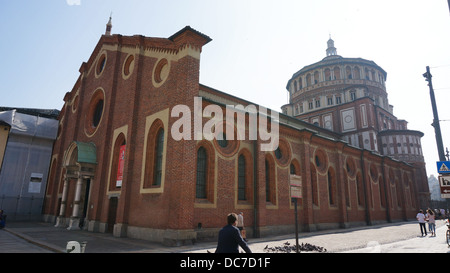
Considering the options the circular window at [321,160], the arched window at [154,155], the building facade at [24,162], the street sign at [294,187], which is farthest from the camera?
the building facade at [24,162]

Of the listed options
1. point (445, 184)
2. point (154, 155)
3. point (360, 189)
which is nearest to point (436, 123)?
point (445, 184)

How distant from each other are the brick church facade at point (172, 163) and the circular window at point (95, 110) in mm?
107

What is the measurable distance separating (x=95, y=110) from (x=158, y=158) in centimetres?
1053

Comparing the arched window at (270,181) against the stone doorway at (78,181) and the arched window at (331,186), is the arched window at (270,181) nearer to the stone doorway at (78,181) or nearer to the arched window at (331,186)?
the arched window at (331,186)

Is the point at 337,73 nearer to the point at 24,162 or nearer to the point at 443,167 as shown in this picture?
the point at 443,167

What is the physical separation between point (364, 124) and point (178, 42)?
96.0 ft

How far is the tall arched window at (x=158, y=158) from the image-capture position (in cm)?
1431

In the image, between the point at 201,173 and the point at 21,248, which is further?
the point at 201,173

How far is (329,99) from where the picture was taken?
41062 mm

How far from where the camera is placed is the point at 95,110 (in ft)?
72.0

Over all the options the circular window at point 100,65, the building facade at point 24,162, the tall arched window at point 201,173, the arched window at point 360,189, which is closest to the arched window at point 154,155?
the tall arched window at point 201,173

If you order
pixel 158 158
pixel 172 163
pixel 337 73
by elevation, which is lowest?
pixel 172 163

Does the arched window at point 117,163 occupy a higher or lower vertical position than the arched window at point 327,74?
lower
